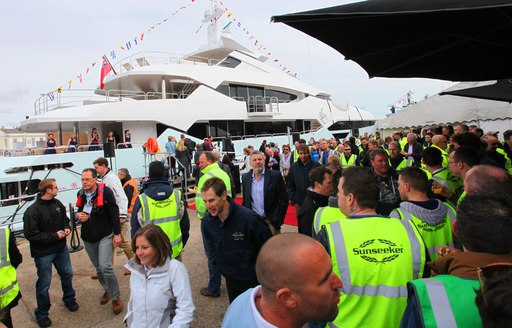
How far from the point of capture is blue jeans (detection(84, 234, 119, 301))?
3641mm

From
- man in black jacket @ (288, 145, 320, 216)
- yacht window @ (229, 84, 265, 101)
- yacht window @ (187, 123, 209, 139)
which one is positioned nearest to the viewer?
man in black jacket @ (288, 145, 320, 216)

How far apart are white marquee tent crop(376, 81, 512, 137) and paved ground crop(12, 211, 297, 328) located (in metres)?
9.10

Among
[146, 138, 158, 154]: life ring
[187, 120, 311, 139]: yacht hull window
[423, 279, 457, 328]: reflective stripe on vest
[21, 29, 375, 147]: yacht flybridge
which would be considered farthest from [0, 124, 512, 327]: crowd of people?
[187, 120, 311, 139]: yacht hull window

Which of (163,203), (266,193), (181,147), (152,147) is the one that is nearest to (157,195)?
(163,203)

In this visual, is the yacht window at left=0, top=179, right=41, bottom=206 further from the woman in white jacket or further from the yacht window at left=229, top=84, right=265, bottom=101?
the yacht window at left=229, top=84, right=265, bottom=101

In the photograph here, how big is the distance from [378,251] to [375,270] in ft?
0.32

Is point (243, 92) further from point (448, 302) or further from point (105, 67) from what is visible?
point (448, 302)

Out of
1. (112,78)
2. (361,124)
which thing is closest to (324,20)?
(112,78)

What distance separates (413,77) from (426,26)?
1.99 meters

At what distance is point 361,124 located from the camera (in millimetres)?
23250

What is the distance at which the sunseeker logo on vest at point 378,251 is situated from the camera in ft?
5.15

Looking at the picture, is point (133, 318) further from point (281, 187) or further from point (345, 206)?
point (281, 187)

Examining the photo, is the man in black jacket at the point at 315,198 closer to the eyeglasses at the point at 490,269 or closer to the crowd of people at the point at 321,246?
the crowd of people at the point at 321,246

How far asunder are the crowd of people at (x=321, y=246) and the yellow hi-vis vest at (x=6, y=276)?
12 mm
